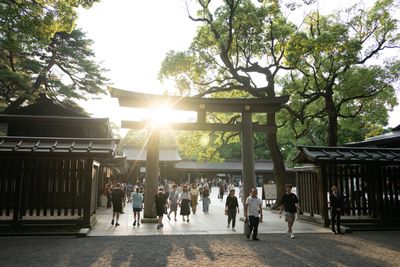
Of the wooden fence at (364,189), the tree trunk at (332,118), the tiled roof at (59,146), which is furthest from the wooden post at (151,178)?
the tree trunk at (332,118)

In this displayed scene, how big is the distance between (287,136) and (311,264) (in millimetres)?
29905

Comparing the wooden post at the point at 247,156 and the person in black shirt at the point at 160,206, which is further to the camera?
the wooden post at the point at 247,156

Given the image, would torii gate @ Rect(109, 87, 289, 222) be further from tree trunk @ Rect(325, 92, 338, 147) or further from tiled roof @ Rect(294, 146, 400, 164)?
tree trunk @ Rect(325, 92, 338, 147)

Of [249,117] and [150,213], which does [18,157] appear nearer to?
[150,213]

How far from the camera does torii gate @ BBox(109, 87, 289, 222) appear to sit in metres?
14.8

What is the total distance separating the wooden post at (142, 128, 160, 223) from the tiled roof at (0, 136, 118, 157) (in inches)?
83.4

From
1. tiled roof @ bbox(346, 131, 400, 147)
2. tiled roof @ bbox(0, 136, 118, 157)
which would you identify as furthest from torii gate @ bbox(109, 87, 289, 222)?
tiled roof @ bbox(346, 131, 400, 147)

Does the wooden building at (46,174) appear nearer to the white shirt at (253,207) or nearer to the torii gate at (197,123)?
the torii gate at (197,123)

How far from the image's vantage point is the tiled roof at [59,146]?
11867 millimetres

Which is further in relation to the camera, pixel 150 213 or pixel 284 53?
pixel 284 53

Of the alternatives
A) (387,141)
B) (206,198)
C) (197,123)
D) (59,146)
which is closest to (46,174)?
(59,146)

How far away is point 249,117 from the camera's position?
16.6 meters

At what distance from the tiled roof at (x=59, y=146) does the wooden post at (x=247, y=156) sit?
21.3 ft

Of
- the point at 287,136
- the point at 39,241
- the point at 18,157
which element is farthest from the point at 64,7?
the point at 287,136
